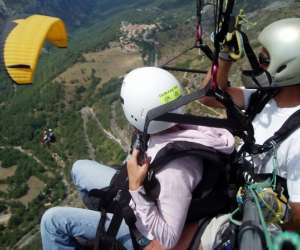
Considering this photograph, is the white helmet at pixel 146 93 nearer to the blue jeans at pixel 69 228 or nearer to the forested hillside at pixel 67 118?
the blue jeans at pixel 69 228

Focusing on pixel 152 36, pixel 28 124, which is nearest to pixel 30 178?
pixel 28 124

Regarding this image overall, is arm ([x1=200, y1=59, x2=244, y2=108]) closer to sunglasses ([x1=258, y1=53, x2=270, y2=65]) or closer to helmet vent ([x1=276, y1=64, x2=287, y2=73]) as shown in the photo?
sunglasses ([x1=258, y1=53, x2=270, y2=65])

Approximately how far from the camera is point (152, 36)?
158125 mm

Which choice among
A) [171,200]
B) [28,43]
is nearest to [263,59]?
[171,200]

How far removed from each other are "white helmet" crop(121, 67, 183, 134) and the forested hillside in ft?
150

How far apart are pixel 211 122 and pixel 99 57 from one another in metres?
144

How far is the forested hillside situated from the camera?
85.1 metres

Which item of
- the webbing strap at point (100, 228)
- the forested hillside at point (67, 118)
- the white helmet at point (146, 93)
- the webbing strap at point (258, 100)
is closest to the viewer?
the webbing strap at point (100, 228)

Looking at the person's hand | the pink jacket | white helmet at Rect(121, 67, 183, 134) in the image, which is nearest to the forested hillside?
white helmet at Rect(121, 67, 183, 134)

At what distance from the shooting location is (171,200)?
3.22 m

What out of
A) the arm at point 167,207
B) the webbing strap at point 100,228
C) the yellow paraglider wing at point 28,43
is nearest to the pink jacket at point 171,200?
the arm at point 167,207

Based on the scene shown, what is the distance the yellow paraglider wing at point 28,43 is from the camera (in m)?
5.51

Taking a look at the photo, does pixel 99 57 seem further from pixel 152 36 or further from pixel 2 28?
pixel 2 28

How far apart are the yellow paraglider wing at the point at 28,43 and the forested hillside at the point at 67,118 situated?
4345cm
